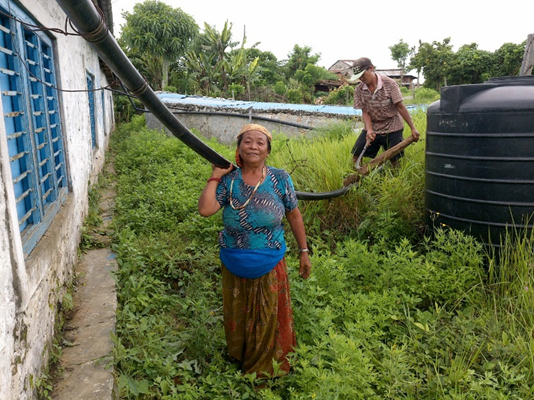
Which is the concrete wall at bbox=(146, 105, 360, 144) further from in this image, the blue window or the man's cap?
the blue window

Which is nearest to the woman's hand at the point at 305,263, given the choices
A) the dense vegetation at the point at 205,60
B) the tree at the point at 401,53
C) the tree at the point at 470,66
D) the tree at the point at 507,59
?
the dense vegetation at the point at 205,60

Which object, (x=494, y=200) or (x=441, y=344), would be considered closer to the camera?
(x=441, y=344)

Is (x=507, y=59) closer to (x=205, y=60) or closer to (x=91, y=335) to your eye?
(x=205, y=60)

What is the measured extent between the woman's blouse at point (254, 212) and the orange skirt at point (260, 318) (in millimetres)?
208

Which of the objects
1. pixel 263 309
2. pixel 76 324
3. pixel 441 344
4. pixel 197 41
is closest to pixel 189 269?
pixel 76 324

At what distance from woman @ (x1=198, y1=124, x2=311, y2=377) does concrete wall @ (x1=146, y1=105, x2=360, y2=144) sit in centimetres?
735

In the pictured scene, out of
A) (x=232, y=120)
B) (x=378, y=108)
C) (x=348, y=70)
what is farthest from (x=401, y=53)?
(x=378, y=108)

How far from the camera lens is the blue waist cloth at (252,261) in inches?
98.4

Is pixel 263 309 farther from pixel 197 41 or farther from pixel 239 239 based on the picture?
pixel 197 41

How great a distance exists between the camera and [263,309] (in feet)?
8.51

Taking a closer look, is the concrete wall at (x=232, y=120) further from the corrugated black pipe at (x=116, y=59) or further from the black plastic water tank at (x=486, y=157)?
the corrugated black pipe at (x=116, y=59)

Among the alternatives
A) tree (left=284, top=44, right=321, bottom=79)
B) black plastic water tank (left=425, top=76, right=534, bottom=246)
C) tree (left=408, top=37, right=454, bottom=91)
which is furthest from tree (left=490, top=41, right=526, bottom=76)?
black plastic water tank (left=425, top=76, right=534, bottom=246)

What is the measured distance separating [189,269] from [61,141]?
1705mm

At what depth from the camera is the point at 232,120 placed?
1139cm
